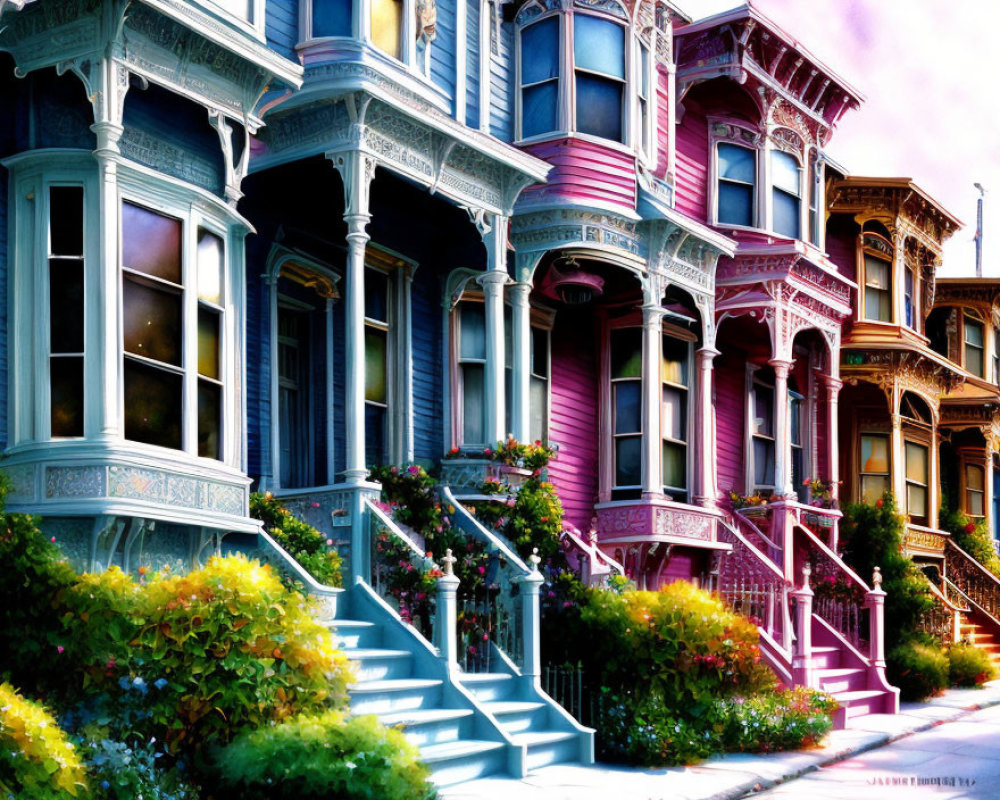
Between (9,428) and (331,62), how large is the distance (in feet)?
18.1

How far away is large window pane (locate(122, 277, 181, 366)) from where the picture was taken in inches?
452

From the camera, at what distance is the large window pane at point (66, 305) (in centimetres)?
1127

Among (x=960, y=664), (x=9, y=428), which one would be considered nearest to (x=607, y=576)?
(x=9, y=428)

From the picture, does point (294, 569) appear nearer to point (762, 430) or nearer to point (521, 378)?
point (521, 378)

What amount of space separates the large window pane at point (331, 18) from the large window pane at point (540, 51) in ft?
13.7

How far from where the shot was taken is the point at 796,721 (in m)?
15.8

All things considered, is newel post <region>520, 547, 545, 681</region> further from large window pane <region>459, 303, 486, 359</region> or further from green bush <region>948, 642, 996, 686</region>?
green bush <region>948, 642, 996, 686</region>

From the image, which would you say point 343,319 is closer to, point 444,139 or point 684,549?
point 444,139

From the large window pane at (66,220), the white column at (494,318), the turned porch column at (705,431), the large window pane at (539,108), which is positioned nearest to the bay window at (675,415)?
the turned porch column at (705,431)

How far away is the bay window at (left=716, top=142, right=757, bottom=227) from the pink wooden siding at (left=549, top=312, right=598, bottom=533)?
3.74m

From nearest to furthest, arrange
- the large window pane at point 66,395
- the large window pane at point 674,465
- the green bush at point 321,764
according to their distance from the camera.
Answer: the green bush at point 321,764 < the large window pane at point 66,395 < the large window pane at point 674,465

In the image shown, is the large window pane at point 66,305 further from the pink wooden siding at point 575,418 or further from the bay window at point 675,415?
the bay window at point 675,415

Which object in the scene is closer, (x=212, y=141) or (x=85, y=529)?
(x=85, y=529)

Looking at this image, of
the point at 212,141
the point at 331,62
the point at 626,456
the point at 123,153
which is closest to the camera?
the point at 123,153
